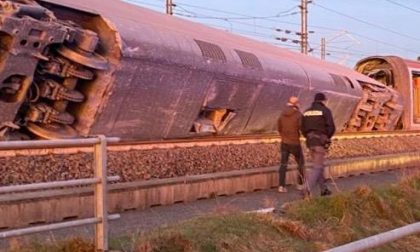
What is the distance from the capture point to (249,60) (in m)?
17.5

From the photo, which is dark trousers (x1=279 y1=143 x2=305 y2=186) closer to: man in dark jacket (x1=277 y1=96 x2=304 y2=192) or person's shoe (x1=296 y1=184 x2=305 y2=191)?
man in dark jacket (x1=277 y1=96 x2=304 y2=192)

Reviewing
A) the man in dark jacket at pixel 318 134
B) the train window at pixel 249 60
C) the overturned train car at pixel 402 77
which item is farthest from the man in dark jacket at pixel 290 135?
the overturned train car at pixel 402 77

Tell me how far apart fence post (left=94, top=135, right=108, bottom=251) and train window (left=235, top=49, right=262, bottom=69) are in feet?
36.9

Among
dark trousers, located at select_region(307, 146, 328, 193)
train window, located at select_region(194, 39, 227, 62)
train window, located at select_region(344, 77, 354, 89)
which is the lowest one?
train window, located at select_region(344, 77, 354, 89)

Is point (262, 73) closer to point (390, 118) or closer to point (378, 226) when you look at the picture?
point (378, 226)

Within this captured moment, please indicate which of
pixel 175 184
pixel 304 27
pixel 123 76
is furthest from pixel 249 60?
pixel 304 27

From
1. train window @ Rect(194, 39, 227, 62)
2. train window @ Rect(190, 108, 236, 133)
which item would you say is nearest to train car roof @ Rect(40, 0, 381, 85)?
train window @ Rect(194, 39, 227, 62)

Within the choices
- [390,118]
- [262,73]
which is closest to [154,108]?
[262,73]

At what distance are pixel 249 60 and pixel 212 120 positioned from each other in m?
1.78

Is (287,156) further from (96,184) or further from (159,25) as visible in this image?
(96,184)

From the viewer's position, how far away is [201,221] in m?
8.06

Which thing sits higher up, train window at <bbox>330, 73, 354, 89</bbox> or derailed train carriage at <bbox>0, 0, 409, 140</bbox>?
derailed train carriage at <bbox>0, 0, 409, 140</bbox>

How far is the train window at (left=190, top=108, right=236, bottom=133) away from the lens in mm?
16188

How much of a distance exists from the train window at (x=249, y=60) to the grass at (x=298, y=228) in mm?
6385
